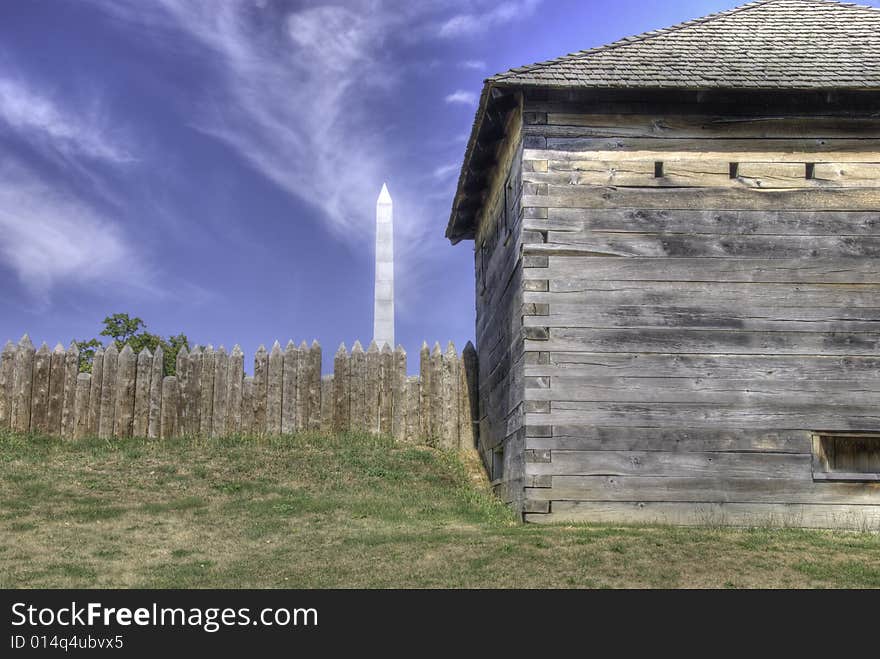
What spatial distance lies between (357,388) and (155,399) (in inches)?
152

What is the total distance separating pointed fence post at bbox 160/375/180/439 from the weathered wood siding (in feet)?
27.9

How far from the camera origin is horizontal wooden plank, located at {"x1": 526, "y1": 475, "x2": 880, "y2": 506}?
12125 mm

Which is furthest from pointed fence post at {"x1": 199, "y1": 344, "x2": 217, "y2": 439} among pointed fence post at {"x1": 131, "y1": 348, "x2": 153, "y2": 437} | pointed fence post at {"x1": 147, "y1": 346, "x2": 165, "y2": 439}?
pointed fence post at {"x1": 131, "y1": 348, "x2": 153, "y2": 437}

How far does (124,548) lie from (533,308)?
6.01m

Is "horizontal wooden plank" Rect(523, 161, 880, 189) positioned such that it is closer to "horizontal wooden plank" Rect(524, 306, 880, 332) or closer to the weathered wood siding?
the weathered wood siding

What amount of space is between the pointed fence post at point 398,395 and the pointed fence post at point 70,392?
607 cm

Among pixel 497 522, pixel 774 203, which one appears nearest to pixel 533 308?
pixel 497 522

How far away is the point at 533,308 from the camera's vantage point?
12.4m

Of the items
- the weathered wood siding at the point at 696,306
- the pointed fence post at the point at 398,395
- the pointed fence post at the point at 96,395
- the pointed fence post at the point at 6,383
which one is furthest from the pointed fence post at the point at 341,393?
the weathered wood siding at the point at 696,306

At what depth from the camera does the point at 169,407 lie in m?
18.0

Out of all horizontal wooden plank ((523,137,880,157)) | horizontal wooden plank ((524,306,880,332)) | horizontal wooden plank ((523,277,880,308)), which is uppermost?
horizontal wooden plank ((523,137,880,157))

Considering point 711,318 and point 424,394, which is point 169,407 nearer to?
point 424,394

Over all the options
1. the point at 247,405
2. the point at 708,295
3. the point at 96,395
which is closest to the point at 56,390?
the point at 96,395
